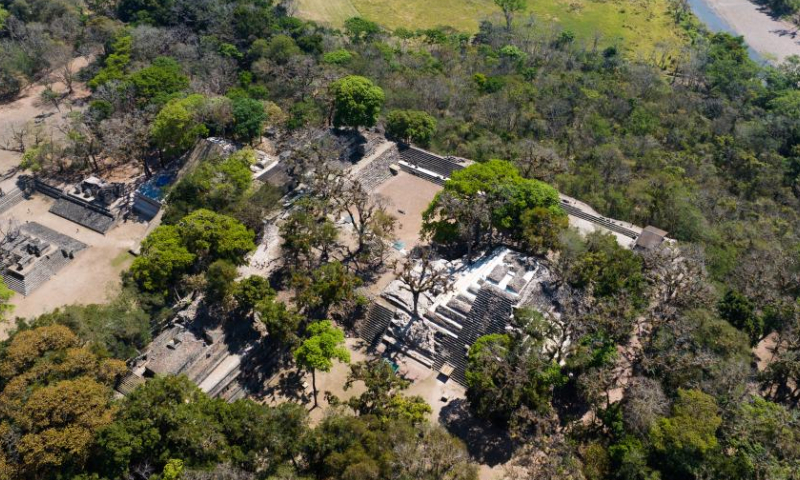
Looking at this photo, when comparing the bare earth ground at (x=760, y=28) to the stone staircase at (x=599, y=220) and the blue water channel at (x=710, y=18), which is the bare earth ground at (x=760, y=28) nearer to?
the blue water channel at (x=710, y=18)

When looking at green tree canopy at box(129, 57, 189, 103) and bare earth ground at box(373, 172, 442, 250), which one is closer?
bare earth ground at box(373, 172, 442, 250)

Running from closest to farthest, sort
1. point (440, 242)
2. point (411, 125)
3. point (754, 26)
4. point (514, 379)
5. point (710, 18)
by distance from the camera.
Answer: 1. point (514, 379)
2. point (440, 242)
3. point (411, 125)
4. point (754, 26)
5. point (710, 18)

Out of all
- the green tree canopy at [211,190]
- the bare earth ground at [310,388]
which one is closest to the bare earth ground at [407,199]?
the green tree canopy at [211,190]

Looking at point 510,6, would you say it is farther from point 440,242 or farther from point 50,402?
point 50,402

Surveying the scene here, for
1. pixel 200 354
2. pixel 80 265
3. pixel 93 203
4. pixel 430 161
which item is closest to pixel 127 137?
pixel 93 203

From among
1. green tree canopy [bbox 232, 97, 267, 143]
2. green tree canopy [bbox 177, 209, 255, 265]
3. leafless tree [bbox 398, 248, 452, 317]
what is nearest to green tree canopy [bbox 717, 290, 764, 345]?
leafless tree [bbox 398, 248, 452, 317]

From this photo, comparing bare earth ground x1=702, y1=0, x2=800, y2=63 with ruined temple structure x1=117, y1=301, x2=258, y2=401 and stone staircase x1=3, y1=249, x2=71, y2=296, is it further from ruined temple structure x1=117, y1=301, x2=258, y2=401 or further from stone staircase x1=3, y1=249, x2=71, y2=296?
stone staircase x1=3, y1=249, x2=71, y2=296

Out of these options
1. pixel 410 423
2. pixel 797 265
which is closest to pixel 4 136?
pixel 410 423
